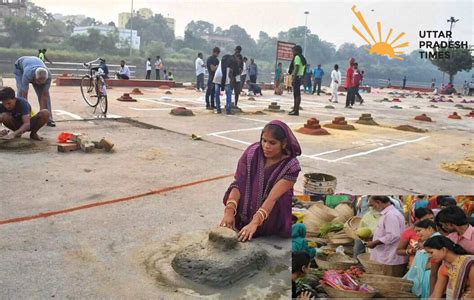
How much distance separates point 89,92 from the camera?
10453 millimetres

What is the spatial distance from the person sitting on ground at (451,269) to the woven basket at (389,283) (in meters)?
0.21

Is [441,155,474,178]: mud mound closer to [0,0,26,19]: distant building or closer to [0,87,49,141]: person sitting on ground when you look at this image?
[0,87,49,141]: person sitting on ground

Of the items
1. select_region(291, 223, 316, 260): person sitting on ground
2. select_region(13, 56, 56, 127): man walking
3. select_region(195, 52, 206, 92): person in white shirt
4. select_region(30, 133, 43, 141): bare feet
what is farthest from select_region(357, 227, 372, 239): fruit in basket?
select_region(195, 52, 206, 92): person in white shirt

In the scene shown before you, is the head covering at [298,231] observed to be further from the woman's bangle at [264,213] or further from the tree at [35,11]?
the tree at [35,11]

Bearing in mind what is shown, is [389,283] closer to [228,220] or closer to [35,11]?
[228,220]

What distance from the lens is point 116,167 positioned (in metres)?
5.41

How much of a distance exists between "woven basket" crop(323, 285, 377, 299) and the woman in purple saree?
72 centimetres

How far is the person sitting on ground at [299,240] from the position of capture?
295 centimetres

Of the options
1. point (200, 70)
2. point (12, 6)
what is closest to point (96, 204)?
point (200, 70)

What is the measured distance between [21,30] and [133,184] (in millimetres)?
57055

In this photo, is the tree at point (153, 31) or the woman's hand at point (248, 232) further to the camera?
the tree at point (153, 31)

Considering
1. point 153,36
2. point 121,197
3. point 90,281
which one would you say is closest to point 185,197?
point 121,197

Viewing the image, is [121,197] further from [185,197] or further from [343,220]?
[343,220]

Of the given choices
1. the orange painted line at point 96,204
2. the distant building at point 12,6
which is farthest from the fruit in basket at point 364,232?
the distant building at point 12,6
